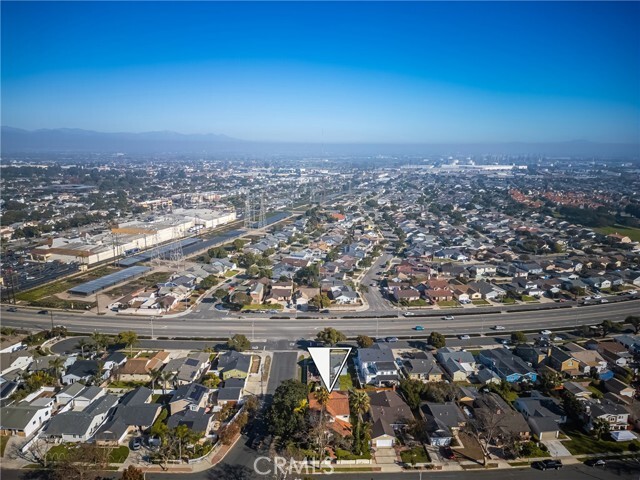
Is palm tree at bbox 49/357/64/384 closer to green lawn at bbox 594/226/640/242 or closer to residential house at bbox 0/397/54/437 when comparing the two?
residential house at bbox 0/397/54/437

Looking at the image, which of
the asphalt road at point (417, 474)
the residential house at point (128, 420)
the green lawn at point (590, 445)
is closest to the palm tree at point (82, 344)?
the residential house at point (128, 420)

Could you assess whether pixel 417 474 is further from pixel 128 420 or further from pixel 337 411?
pixel 128 420

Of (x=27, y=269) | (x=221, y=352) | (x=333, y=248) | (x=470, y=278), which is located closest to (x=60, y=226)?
(x=27, y=269)

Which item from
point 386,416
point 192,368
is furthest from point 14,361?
point 386,416

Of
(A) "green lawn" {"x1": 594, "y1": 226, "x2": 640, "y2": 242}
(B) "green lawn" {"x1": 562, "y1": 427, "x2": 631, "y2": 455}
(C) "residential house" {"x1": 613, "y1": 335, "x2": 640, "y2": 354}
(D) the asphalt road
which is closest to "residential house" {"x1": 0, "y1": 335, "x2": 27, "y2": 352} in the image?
(D) the asphalt road

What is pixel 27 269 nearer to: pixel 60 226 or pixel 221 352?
pixel 60 226

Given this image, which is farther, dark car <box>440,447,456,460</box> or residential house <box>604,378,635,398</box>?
residential house <box>604,378,635,398</box>
